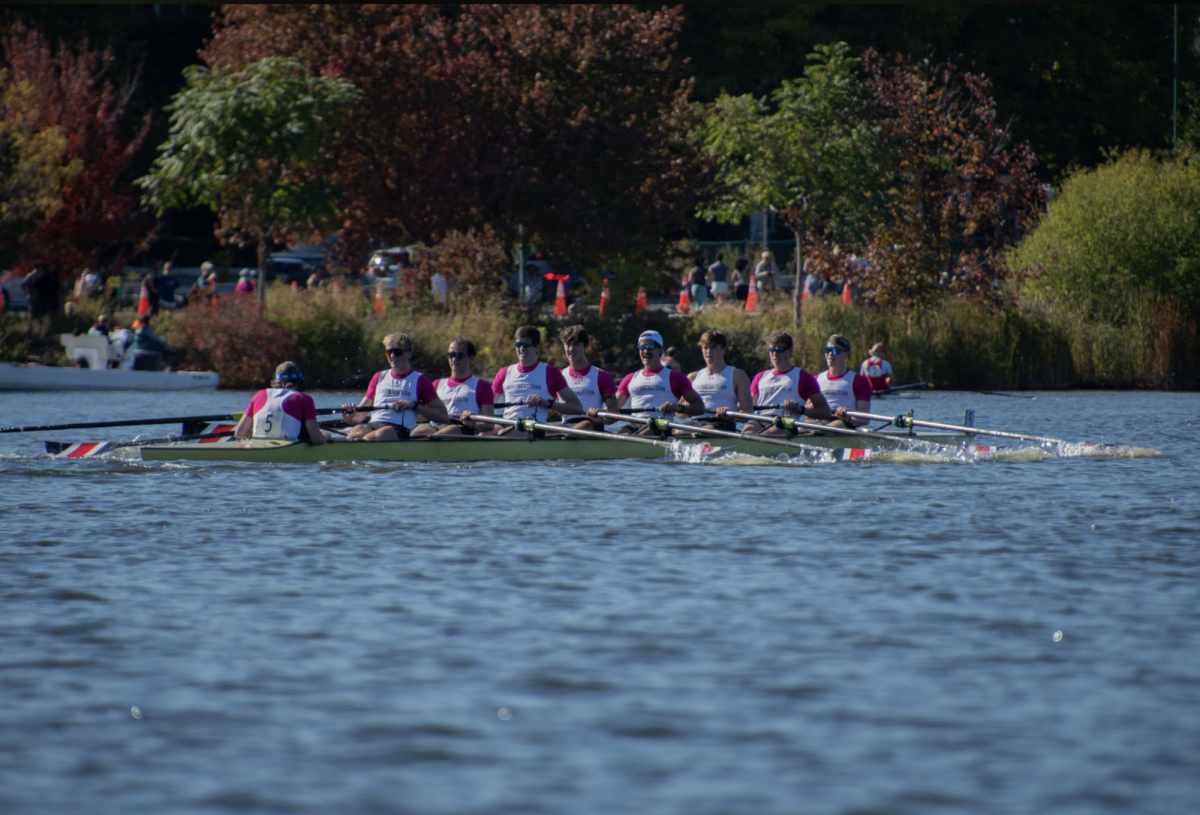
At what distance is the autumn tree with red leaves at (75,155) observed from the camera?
109ft

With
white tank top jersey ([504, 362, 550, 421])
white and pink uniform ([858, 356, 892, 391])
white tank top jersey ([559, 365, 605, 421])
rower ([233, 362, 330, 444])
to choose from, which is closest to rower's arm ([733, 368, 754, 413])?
white tank top jersey ([559, 365, 605, 421])

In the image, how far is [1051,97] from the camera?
47.3m

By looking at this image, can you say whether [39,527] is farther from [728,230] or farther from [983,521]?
[728,230]

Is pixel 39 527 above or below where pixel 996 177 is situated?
below

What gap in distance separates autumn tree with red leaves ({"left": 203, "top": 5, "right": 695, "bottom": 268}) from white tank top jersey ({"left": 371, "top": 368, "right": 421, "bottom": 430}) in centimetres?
1516

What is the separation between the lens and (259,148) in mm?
28938

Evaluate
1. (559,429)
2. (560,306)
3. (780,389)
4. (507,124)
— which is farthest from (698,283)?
(559,429)

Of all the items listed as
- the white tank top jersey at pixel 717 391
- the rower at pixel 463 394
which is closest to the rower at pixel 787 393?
the white tank top jersey at pixel 717 391

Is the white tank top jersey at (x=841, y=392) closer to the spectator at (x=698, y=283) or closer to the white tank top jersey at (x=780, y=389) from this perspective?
the white tank top jersey at (x=780, y=389)

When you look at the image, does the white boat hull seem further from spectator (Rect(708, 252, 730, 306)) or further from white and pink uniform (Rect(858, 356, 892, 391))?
spectator (Rect(708, 252, 730, 306))

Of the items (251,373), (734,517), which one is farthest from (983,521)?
(251,373)

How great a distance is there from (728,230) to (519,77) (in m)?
23.6

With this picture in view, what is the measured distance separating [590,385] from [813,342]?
1291 centimetres

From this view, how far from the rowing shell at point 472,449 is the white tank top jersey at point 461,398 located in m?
0.66
